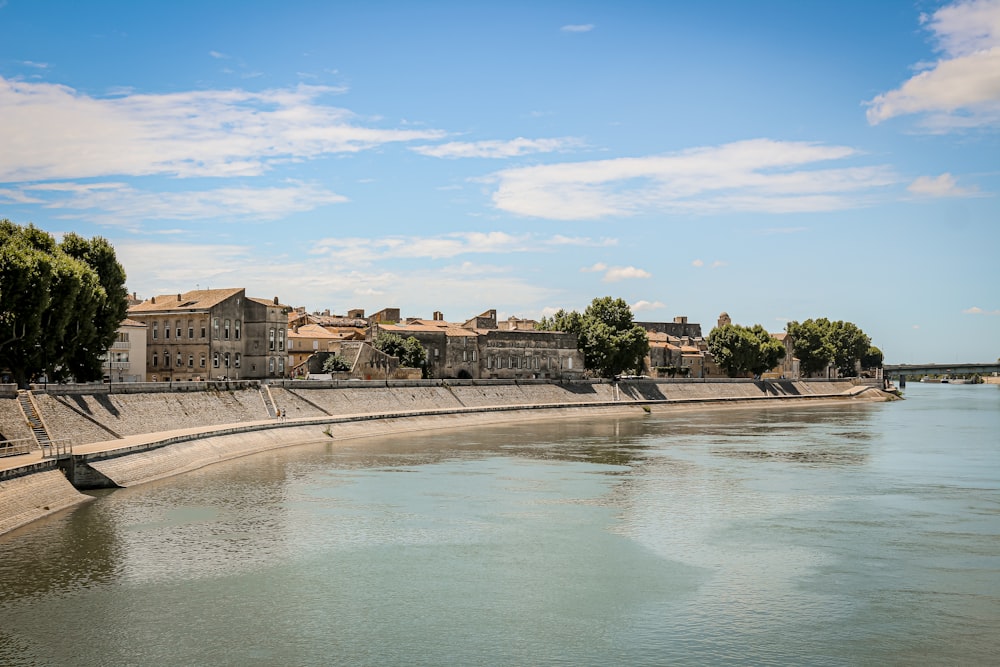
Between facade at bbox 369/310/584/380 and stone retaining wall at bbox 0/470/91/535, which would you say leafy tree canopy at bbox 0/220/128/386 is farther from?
facade at bbox 369/310/584/380

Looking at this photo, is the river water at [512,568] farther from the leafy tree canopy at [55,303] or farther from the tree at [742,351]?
the tree at [742,351]

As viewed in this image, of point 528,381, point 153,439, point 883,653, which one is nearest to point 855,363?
point 528,381

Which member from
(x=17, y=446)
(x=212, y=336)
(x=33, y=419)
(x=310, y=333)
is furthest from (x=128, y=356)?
(x=17, y=446)

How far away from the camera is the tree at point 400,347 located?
9956 centimetres

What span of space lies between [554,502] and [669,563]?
1179cm

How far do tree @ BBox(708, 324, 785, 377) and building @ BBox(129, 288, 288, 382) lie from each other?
74573 millimetres

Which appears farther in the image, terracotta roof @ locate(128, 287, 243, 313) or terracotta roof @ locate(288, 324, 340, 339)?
terracotta roof @ locate(288, 324, 340, 339)

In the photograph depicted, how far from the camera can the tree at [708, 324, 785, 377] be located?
142 m

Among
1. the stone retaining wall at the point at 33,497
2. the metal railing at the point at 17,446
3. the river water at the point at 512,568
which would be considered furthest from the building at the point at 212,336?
the stone retaining wall at the point at 33,497

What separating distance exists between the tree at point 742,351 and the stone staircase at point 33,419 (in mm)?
110911

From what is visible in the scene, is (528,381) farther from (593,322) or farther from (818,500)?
(818,500)

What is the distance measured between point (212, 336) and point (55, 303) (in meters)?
30.8

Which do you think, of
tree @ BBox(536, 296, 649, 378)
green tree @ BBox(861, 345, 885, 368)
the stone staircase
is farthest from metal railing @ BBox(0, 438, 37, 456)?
green tree @ BBox(861, 345, 885, 368)

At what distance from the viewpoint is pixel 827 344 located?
167m
